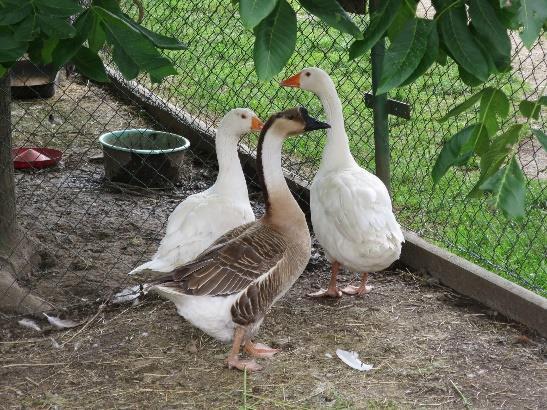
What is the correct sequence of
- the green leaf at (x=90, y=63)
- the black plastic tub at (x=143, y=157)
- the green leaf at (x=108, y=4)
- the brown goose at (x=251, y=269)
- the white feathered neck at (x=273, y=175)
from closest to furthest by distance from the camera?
the green leaf at (x=108, y=4) < the green leaf at (x=90, y=63) < the brown goose at (x=251, y=269) < the white feathered neck at (x=273, y=175) < the black plastic tub at (x=143, y=157)

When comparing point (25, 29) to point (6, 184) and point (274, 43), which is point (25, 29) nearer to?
point (274, 43)

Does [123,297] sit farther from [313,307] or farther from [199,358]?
[313,307]

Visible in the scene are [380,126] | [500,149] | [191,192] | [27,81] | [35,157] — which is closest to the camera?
[500,149]

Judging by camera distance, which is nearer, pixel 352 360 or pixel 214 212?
pixel 352 360

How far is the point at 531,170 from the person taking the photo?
242 inches

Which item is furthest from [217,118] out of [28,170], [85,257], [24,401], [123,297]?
[24,401]

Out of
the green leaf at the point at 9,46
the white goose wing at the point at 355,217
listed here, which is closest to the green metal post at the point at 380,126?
the white goose wing at the point at 355,217

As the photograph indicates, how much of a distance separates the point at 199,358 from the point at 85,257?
4.37 feet

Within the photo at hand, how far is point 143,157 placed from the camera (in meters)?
6.07

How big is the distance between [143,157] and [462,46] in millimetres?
4177

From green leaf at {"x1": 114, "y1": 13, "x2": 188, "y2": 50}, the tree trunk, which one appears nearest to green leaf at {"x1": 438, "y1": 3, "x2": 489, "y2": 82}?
green leaf at {"x1": 114, "y1": 13, "x2": 188, "y2": 50}

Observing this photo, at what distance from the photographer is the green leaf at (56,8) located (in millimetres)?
2408

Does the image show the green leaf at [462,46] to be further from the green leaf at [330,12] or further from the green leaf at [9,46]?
the green leaf at [9,46]

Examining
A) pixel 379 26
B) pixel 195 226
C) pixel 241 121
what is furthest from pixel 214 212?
pixel 379 26
